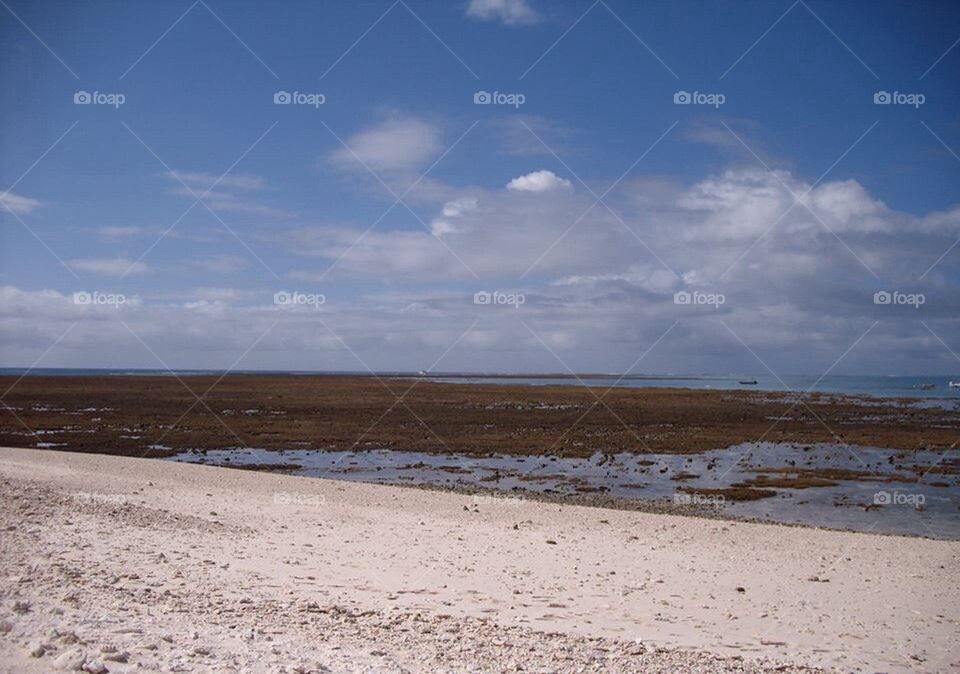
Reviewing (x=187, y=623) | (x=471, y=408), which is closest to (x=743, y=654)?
(x=187, y=623)

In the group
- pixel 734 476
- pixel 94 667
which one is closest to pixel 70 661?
pixel 94 667

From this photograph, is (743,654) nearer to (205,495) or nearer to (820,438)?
(205,495)

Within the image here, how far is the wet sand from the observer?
3444cm

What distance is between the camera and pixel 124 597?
7.23 meters

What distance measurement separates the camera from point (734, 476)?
26.3 meters
